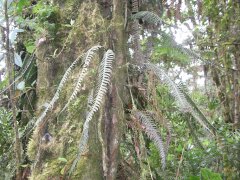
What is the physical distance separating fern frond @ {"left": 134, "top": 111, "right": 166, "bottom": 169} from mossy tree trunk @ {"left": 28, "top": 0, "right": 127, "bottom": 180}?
104 mm

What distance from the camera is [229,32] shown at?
10.6 feet

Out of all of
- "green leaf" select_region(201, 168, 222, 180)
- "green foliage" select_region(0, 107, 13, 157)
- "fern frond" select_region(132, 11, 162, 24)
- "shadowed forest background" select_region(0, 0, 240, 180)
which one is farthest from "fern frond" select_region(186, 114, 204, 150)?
"green foliage" select_region(0, 107, 13, 157)

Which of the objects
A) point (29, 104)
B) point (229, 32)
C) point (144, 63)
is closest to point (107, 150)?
point (144, 63)

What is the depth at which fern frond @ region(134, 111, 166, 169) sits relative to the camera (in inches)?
53.2

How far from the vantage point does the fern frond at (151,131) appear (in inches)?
53.2

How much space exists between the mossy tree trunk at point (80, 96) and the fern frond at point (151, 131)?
0.10 meters

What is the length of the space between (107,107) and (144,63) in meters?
0.30

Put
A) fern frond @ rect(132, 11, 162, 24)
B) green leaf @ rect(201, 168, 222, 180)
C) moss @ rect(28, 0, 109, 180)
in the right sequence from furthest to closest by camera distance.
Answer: green leaf @ rect(201, 168, 222, 180), fern frond @ rect(132, 11, 162, 24), moss @ rect(28, 0, 109, 180)

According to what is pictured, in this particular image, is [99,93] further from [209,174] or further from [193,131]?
[209,174]

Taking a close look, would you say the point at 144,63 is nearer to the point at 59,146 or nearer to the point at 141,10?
the point at 141,10

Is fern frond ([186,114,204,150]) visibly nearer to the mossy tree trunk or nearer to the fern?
the fern

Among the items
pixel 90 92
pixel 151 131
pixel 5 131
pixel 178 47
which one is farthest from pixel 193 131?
pixel 5 131

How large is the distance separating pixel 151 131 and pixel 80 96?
13.0 inches

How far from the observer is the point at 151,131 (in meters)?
1.36
